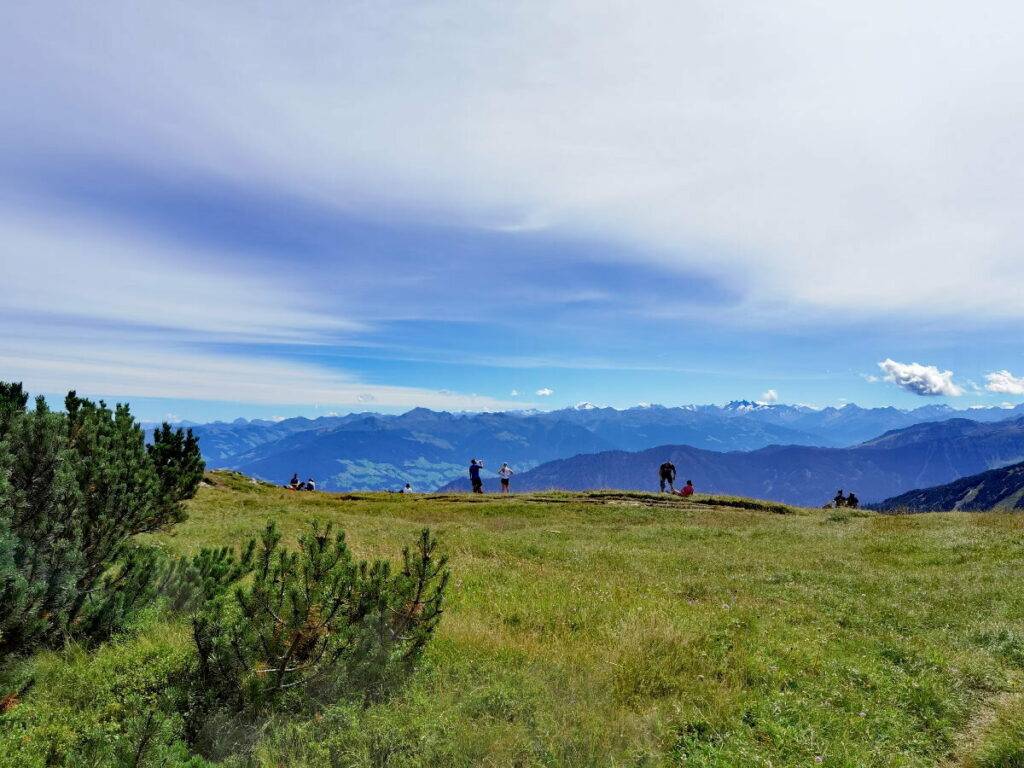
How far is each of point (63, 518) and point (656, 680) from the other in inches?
347

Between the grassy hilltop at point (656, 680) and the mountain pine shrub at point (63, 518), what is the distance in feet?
2.00

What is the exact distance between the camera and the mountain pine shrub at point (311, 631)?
6.21 metres

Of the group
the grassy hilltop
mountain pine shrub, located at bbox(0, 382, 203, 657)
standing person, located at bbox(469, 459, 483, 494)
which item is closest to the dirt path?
the grassy hilltop

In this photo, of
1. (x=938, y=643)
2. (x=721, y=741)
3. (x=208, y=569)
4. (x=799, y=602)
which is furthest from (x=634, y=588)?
(x=208, y=569)

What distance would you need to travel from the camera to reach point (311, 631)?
262 inches

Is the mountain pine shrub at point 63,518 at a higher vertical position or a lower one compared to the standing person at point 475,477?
higher

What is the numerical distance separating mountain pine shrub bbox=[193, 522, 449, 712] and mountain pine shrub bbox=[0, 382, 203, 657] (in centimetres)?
232

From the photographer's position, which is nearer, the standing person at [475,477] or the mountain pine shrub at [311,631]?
the mountain pine shrub at [311,631]

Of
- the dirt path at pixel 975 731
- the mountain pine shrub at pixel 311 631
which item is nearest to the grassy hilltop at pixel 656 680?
the dirt path at pixel 975 731

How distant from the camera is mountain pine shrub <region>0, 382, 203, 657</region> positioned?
249 inches

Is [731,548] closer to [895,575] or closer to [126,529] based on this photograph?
[895,575]

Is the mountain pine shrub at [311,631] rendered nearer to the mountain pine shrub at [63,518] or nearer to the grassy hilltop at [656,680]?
the grassy hilltop at [656,680]

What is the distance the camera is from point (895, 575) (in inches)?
693

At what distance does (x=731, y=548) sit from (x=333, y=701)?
21381mm
